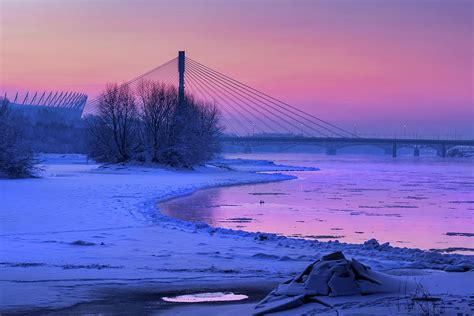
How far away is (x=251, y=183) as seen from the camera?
3766 centimetres

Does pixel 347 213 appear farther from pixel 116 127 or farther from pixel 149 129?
pixel 116 127

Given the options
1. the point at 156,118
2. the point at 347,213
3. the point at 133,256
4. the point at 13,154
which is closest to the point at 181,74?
the point at 156,118

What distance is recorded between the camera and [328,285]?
7082 mm

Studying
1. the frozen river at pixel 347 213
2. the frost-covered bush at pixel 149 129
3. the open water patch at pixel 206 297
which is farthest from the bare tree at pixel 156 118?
the open water patch at pixel 206 297

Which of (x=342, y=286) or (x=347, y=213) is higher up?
(x=342, y=286)

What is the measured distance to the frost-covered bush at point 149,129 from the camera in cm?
5253

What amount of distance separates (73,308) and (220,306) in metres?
1.55

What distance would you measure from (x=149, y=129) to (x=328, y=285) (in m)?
47.6

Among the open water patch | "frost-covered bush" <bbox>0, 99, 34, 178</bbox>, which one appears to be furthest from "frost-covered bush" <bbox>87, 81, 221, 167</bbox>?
the open water patch

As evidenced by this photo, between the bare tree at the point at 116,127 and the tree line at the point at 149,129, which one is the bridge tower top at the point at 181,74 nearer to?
the tree line at the point at 149,129

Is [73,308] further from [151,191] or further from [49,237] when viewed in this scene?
[151,191]

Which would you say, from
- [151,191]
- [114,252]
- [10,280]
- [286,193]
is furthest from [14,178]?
[10,280]

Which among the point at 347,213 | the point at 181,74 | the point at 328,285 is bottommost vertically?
the point at 347,213

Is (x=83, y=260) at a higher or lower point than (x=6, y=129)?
lower
